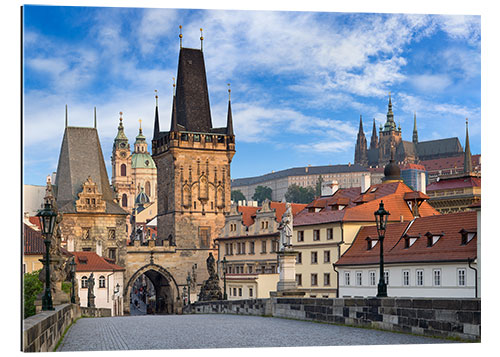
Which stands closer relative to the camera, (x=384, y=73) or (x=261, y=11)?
(x=261, y=11)

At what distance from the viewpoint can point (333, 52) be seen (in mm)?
22328

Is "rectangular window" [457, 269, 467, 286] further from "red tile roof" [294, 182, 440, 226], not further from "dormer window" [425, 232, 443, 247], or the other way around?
"red tile roof" [294, 182, 440, 226]

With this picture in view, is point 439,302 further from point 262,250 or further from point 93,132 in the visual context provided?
point 93,132

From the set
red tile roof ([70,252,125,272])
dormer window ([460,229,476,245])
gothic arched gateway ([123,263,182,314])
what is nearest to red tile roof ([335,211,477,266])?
dormer window ([460,229,476,245])

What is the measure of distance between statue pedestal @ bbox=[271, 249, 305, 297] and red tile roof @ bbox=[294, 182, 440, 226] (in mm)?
24528

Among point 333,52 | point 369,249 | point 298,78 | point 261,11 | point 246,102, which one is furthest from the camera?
point 369,249

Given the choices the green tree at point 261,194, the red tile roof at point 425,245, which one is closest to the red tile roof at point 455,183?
the red tile roof at point 425,245

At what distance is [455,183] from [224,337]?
40161mm

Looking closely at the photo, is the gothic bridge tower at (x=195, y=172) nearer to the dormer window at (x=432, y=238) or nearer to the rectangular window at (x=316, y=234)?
the rectangular window at (x=316, y=234)

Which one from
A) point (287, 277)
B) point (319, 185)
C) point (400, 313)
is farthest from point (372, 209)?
point (319, 185)

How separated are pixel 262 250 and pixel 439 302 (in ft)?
167

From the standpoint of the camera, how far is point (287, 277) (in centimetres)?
2761

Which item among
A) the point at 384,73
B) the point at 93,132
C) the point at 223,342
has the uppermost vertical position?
the point at 93,132
